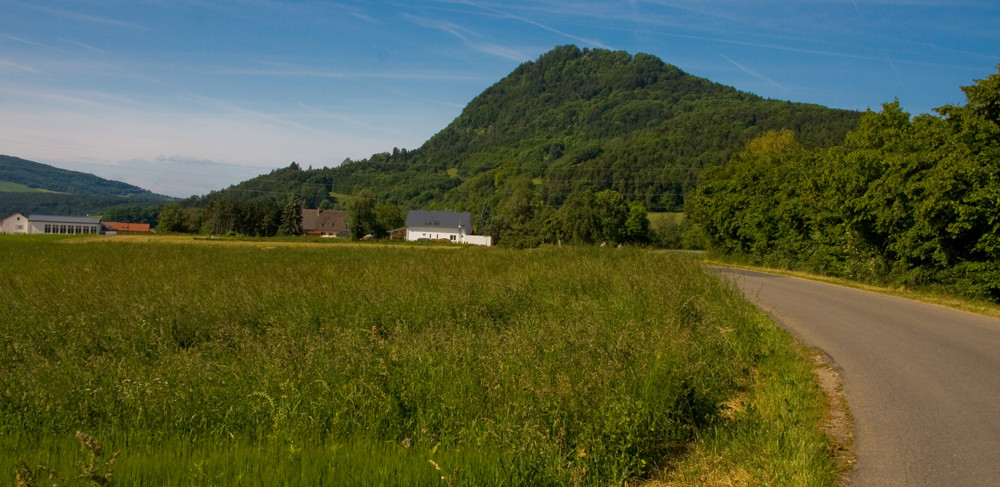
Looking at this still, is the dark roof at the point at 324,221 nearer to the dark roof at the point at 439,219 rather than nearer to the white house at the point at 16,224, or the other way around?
the dark roof at the point at 439,219

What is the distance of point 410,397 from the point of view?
6.16 m

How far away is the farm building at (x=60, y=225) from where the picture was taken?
11362 centimetres

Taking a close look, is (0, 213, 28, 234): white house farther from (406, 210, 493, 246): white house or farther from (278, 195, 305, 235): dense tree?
(406, 210, 493, 246): white house

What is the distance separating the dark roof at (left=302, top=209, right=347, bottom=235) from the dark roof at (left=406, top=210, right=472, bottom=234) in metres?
19.6

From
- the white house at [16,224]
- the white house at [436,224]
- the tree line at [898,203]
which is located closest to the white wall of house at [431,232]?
the white house at [436,224]

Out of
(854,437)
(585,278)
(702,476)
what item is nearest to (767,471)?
(702,476)

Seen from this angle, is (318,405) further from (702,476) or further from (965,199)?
(965,199)

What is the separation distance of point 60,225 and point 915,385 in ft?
449

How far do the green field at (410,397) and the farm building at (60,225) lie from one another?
412 ft

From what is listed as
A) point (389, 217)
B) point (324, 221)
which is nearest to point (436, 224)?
Result: point (389, 217)

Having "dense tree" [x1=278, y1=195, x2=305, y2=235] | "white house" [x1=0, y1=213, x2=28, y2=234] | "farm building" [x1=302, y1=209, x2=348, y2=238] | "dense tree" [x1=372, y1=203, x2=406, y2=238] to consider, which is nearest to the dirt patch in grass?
"dense tree" [x1=278, y1=195, x2=305, y2=235]

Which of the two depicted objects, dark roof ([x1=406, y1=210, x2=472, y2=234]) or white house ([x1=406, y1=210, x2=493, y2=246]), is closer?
white house ([x1=406, y1=210, x2=493, y2=246])

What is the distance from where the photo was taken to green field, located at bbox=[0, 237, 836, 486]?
4.69 meters

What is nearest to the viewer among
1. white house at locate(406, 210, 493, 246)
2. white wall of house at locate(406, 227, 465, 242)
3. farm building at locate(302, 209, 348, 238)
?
white wall of house at locate(406, 227, 465, 242)
